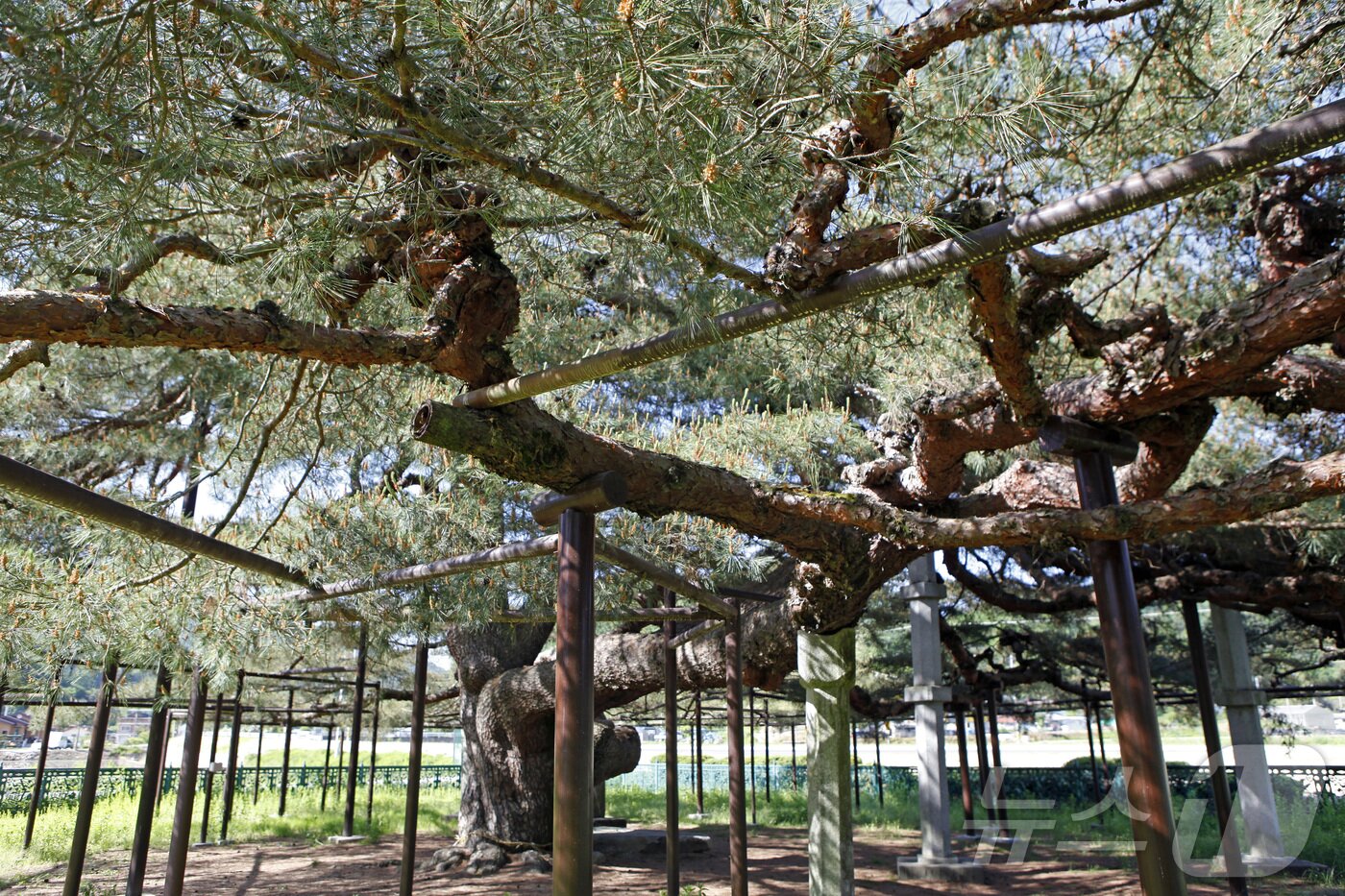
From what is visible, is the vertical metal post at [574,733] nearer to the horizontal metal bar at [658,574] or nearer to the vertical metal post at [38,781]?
the horizontal metal bar at [658,574]

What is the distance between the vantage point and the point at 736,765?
3.78 m

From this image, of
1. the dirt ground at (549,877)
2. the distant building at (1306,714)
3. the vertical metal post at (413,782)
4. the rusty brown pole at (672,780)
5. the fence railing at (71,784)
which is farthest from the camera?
the distant building at (1306,714)

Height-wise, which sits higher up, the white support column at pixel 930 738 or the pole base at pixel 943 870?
the white support column at pixel 930 738

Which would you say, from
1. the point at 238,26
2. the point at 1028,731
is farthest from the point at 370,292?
the point at 1028,731

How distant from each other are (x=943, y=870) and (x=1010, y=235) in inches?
263

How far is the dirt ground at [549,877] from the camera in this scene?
20.8 feet

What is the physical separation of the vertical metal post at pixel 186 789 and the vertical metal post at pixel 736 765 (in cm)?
223

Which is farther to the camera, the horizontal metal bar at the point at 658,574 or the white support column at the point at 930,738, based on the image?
the white support column at the point at 930,738

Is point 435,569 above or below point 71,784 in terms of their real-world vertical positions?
above

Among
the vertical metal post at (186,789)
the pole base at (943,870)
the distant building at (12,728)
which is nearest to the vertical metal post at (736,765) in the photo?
the vertical metal post at (186,789)

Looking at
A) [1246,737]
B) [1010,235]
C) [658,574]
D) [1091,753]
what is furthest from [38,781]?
[1091,753]

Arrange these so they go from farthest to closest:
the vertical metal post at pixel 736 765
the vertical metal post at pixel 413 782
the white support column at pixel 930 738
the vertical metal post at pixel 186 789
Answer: the white support column at pixel 930 738 < the vertical metal post at pixel 413 782 < the vertical metal post at pixel 186 789 < the vertical metal post at pixel 736 765

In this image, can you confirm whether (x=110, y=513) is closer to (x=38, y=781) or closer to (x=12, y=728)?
(x=38, y=781)

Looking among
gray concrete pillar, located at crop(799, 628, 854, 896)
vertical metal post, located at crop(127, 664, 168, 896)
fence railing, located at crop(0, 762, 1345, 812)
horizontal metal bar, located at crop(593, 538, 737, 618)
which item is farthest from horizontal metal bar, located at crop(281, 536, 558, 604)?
fence railing, located at crop(0, 762, 1345, 812)
